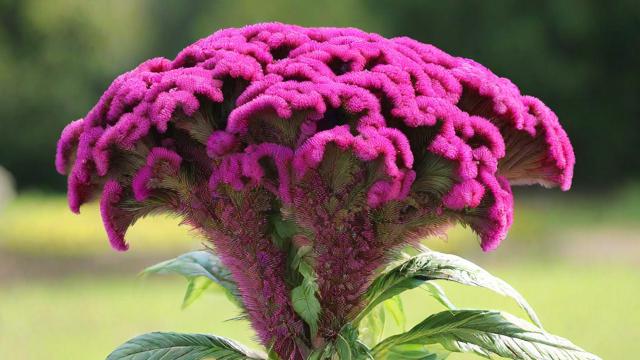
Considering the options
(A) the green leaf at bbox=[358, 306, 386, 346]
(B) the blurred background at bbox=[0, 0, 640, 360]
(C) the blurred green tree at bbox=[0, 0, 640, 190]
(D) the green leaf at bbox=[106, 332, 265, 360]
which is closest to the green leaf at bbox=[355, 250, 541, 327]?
(A) the green leaf at bbox=[358, 306, 386, 346]

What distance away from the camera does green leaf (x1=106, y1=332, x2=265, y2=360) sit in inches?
72.7

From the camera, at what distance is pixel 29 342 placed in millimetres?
6754

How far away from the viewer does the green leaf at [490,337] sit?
1743 mm

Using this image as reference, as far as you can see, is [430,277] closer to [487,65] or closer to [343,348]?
[343,348]

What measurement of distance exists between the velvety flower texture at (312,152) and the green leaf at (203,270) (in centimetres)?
21

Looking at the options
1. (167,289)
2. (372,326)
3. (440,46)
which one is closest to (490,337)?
(372,326)

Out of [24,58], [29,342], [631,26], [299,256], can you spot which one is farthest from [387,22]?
[299,256]

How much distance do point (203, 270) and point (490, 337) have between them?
803mm

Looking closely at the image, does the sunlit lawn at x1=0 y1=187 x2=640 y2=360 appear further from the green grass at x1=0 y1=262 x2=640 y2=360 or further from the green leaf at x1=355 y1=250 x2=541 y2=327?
the green leaf at x1=355 y1=250 x2=541 y2=327

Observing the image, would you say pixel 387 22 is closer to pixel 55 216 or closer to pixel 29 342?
pixel 55 216

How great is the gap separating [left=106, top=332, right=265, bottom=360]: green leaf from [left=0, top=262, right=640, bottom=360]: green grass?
13.9 feet

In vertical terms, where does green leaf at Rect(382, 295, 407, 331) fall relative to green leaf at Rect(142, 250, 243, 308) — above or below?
below

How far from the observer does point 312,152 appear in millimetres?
1544

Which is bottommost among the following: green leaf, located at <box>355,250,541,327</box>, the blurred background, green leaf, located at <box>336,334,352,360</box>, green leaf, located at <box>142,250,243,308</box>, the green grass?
green leaf, located at <box>336,334,352,360</box>
